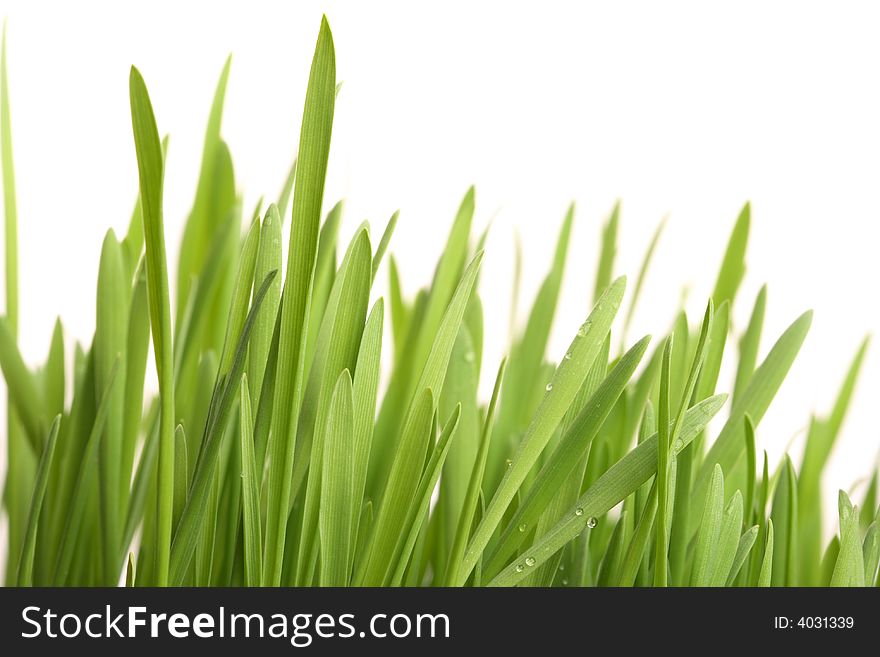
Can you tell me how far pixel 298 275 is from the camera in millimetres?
215

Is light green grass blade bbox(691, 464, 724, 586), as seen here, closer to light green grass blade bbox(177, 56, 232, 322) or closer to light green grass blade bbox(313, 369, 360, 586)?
light green grass blade bbox(313, 369, 360, 586)

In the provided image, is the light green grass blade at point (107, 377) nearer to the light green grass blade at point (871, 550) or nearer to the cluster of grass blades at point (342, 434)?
the cluster of grass blades at point (342, 434)

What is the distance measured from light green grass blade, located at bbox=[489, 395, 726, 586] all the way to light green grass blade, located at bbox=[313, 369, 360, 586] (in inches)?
2.1

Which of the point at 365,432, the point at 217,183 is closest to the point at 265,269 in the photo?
the point at 365,432

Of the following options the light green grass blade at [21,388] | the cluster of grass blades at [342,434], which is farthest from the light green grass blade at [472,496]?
the light green grass blade at [21,388]

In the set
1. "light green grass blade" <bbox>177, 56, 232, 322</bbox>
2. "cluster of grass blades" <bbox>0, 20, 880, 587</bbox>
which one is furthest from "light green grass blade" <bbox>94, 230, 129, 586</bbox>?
"light green grass blade" <bbox>177, 56, 232, 322</bbox>

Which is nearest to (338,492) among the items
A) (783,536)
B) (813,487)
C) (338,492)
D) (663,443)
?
(338,492)

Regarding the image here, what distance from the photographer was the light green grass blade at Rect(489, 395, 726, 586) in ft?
0.79

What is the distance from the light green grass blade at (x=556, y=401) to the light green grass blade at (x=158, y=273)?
0.09m

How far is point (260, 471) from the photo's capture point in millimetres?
249

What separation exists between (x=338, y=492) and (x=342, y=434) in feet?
0.07

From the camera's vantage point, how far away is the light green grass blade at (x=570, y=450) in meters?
0.24
